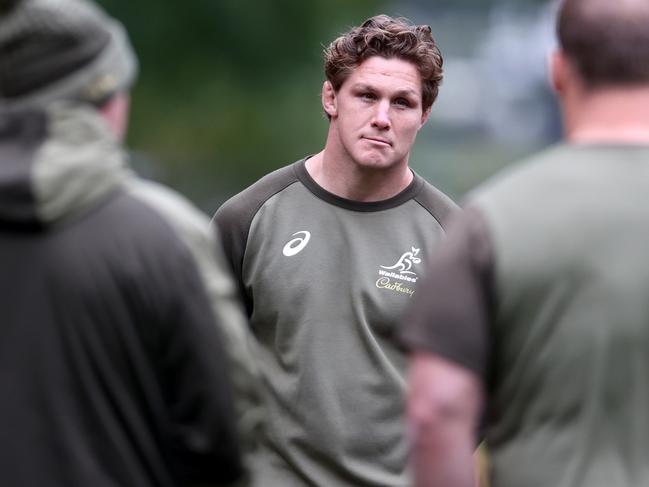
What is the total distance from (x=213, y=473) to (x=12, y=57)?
1.17 metres

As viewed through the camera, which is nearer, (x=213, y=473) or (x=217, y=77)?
(x=213, y=473)

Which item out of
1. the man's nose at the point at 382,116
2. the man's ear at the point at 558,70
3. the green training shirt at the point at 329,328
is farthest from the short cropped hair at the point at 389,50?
the man's ear at the point at 558,70

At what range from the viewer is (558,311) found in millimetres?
4102

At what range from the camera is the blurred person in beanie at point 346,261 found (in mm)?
6027

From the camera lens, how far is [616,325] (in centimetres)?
410

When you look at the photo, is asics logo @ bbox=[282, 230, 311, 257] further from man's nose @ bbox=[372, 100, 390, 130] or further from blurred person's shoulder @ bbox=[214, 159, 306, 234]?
man's nose @ bbox=[372, 100, 390, 130]

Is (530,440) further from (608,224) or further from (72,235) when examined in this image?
(72,235)

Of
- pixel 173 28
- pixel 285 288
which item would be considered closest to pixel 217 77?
pixel 173 28

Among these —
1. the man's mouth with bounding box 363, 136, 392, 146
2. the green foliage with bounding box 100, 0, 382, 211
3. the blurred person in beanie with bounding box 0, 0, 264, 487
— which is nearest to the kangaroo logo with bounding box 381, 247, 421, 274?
the man's mouth with bounding box 363, 136, 392, 146

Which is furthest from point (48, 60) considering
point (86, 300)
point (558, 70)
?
point (558, 70)

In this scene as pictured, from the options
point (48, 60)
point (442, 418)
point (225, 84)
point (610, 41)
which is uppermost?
point (610, 41)

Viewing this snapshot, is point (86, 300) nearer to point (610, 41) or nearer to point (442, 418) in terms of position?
point (442, 418)

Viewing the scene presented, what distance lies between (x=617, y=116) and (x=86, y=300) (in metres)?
1.39

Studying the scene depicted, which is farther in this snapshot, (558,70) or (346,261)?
(346,261)
